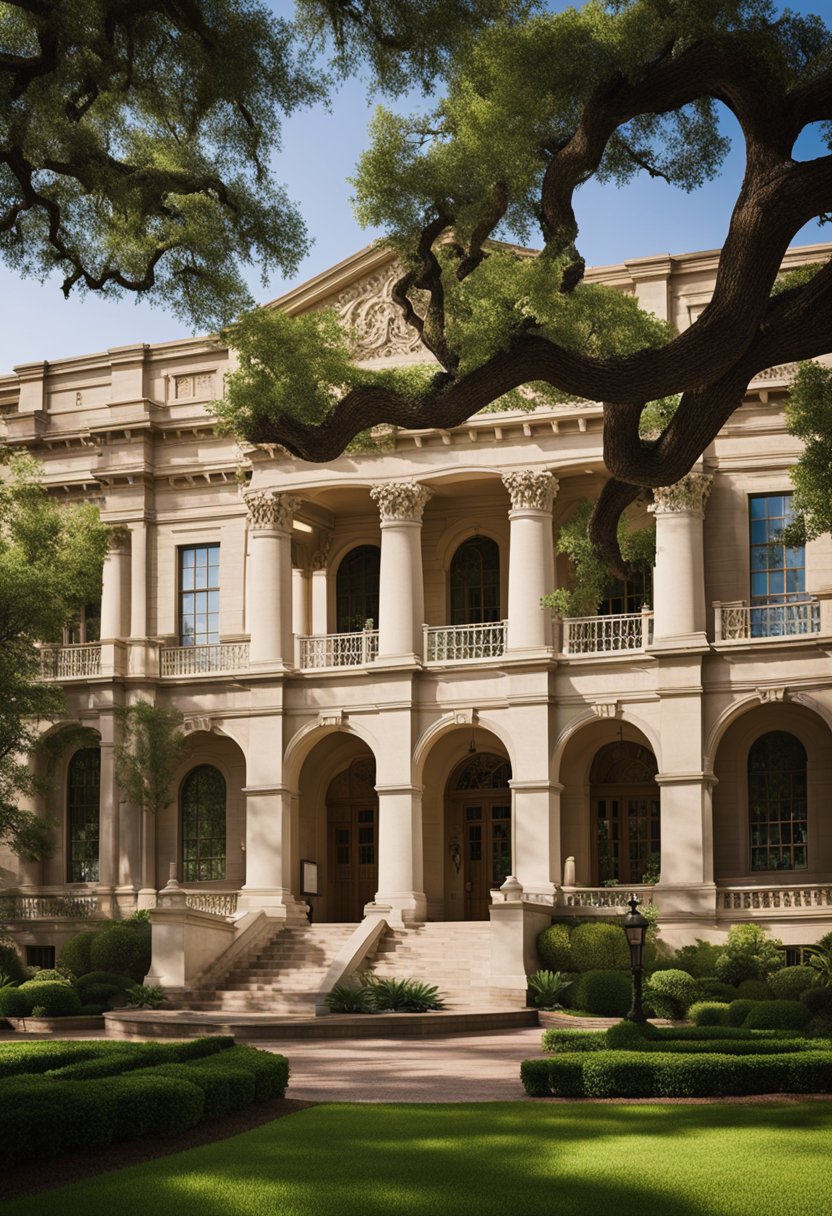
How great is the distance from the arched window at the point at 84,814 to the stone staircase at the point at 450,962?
9.27 meters

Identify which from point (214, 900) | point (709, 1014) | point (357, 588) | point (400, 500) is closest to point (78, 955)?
point (214, 900)

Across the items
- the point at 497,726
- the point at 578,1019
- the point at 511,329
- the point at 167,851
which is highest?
the point at 511,329

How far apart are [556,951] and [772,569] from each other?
9.58 meters

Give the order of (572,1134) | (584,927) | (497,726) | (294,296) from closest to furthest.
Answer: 1. (572,1134)
2. (584,927)
3. (497,726)
4. (294,296)

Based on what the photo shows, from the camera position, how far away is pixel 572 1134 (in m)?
14.6

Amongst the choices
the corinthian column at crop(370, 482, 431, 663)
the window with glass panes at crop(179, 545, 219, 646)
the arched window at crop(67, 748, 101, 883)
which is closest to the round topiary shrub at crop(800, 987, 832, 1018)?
the corinthian column at crop(370, 482, 431, 663)

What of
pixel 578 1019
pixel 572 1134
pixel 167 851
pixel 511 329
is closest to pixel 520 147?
pixel 511 329

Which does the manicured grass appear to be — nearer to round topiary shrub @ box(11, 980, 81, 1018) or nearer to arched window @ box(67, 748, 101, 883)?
round topiary shrub @ box(11, 980, 81, 1018)

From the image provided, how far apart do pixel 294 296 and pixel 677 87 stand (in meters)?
25.8

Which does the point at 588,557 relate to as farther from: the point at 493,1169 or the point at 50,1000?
the point at 50,1000

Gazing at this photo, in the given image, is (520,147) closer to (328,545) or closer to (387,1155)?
(387,1155)

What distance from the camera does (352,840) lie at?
4181 cm

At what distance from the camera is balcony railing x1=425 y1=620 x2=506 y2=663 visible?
38125mm

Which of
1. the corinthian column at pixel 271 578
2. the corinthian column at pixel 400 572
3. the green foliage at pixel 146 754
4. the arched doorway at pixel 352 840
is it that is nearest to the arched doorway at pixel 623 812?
the corinthian column at pixel 400 572
